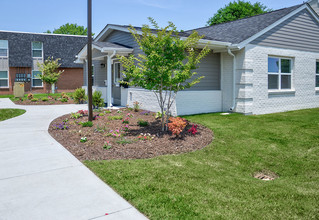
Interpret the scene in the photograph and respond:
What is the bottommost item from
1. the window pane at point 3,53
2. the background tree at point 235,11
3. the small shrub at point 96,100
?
the small shrub at point 96,100

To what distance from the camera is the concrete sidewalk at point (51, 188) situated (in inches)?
128

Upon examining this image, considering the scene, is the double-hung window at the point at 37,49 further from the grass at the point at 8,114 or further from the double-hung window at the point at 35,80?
the grass at the point at 8,114

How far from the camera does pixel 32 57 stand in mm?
25078

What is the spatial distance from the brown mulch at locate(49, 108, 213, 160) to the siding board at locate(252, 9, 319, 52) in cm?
636

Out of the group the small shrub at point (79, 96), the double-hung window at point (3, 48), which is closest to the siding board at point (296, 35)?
the small shrub at point (79, 96)

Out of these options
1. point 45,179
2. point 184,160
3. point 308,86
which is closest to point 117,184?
point 45,179

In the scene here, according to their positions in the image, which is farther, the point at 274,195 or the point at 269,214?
the point at 274,195

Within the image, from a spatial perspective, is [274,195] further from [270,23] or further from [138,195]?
[270,23]

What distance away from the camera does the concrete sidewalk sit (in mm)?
3242

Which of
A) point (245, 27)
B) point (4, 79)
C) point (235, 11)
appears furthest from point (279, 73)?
point (235, 11)

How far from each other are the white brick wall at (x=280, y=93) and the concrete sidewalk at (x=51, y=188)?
8.23m

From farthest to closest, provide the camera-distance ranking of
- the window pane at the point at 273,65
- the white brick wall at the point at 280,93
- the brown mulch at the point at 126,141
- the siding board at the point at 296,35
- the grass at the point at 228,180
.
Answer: the window pane at the point at 273,65, the siding board at the point at 296,35, the white brick wall at the point at 280,93, the brown mulch at the point at 126,141, the grass at the point at 228,180

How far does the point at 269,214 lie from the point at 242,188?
0.85m

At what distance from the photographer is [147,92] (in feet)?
38.7
